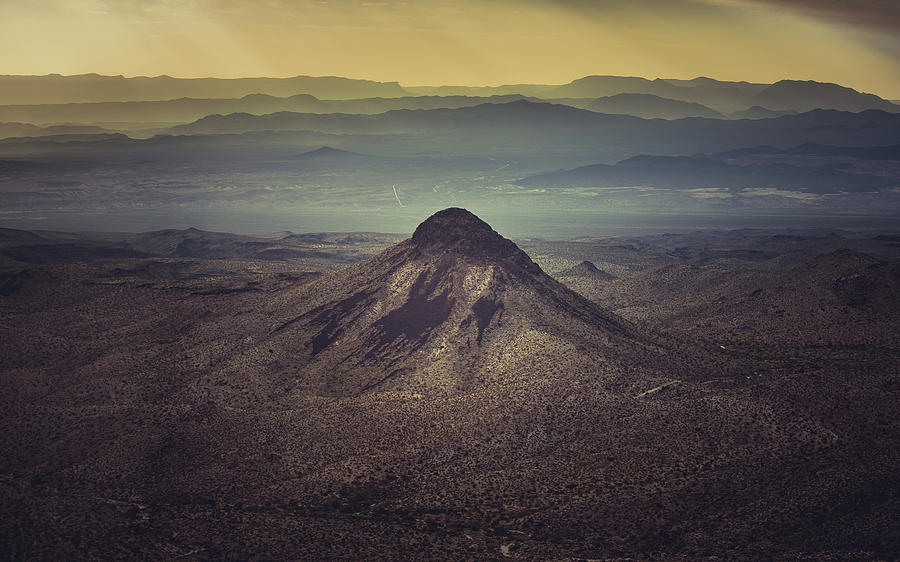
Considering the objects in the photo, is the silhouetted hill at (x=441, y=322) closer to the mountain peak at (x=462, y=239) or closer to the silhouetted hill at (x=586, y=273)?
the mountain peak at (x=462, y=239)

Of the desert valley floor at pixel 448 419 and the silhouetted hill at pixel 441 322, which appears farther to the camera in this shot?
the silhouetted hill at pixel 441 322

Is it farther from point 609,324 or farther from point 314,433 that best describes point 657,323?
point 314,433

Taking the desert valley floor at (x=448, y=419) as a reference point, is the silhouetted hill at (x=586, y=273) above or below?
above

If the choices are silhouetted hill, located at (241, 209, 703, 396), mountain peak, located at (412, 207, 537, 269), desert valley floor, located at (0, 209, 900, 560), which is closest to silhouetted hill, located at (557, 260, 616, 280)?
desert valley floor, located at (0, 209, 900, 560)

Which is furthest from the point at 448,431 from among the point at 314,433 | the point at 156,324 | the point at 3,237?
the point at 3,237

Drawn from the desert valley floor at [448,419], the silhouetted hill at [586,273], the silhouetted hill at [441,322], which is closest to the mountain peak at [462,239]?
the silhouetted hill at [441,322]

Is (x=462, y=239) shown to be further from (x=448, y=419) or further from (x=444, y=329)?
(x=448, y=419)

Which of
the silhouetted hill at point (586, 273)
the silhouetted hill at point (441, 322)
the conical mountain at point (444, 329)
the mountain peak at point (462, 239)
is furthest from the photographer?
the silhouetted hill at point (586, 273)
